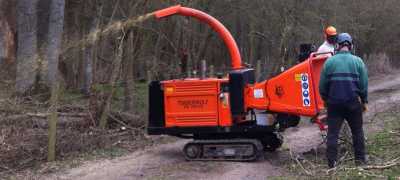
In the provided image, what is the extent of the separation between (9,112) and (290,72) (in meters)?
5.00

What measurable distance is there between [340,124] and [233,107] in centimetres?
187

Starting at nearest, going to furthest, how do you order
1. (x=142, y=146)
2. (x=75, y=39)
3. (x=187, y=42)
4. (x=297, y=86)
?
(x=297, y=86) < (x=142, y=146) < (x=75, y=39) < (x=187, y=42)

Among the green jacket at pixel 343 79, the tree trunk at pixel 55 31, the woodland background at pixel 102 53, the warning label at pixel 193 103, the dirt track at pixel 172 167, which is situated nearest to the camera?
the green jacket at pixel 343 79

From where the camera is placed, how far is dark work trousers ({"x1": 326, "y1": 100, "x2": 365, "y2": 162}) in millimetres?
9008

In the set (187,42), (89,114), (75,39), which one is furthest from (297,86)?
(187,42)

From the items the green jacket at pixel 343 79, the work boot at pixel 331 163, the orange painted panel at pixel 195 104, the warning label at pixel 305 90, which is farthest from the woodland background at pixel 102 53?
the work boot at pixel 331 163

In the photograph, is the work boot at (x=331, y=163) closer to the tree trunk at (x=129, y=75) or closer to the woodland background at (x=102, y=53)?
the woodland background at (x=102, y=53)

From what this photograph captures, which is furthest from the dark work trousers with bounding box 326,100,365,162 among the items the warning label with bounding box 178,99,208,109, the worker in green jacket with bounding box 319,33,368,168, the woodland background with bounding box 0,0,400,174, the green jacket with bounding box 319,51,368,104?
the woodland background with bounding box 0,0,400,174

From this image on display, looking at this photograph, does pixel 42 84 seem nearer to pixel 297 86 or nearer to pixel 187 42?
pixel 297 86

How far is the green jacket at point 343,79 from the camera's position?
892 centimetres

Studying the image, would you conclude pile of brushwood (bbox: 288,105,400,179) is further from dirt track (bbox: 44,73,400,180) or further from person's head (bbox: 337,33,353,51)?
person's head (bbox: 337,33,353,51)

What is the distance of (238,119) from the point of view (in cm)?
1039

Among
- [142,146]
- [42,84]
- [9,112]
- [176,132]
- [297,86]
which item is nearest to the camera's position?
[297,86]

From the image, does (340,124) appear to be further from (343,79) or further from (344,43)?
(344,43)
